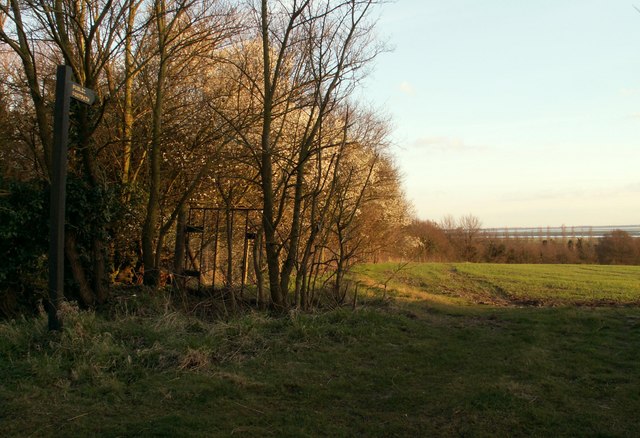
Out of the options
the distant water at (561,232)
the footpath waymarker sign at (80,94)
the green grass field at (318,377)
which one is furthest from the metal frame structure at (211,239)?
the distant water at (561,232)

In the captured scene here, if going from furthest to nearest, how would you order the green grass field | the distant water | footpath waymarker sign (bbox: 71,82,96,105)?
the distant water
footpath waymarker sign (bbox: 71,82,96,105)
the green grass field

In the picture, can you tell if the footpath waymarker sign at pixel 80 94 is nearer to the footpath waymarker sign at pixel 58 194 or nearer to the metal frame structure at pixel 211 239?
the footpath waymarker sign at pixel 58 194

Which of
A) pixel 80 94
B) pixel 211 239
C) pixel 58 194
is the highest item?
pixel 80 94

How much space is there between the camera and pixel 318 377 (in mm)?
6082

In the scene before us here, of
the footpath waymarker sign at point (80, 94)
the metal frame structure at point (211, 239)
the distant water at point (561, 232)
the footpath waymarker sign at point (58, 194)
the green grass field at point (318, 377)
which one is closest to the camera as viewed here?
the green grass field at point (318, 377)

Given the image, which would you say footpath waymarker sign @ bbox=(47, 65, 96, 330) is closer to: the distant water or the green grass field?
the green grass field

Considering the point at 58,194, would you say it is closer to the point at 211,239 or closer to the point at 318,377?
the point at 318,377

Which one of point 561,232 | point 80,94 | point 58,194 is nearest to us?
point 58,194

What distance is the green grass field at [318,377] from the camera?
4.61m

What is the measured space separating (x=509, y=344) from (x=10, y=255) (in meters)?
8.12

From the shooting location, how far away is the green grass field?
4.61 metres

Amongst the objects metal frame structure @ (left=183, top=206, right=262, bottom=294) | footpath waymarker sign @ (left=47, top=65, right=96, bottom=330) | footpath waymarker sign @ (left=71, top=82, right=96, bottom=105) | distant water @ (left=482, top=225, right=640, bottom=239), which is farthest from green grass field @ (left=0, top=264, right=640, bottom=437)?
distant water @ (left=482, top=225, right=640, bottom=239)

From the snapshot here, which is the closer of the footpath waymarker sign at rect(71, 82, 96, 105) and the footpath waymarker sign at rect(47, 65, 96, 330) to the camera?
the footpath waymarker sign at rect(47, 65, 96, 330)

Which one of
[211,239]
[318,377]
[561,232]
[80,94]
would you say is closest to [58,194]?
[80,94]
